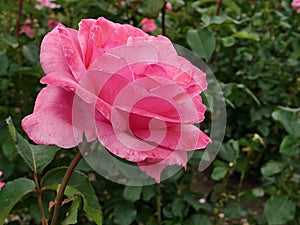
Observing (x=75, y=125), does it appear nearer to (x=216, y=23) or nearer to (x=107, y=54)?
(x=107, y=54)

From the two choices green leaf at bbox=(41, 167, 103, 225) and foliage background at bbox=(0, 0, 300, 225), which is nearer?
green leaf at bbox=(41, 167, 103, 225)

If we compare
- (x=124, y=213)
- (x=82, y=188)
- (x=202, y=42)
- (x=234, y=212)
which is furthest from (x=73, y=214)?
(x=234, y=212)

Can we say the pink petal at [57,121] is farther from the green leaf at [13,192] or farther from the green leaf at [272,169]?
the green leaf at [272,169]

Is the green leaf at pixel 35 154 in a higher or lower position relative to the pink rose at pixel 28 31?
higher

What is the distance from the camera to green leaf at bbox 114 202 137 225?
155 centimetres

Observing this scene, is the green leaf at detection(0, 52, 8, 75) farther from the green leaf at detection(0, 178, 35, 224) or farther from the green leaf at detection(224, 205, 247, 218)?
the green leaf at detection(224, 205, 247, 218)

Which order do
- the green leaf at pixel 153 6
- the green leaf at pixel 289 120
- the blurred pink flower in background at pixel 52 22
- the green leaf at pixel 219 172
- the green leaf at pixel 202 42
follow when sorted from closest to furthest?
the green leaf at pixel 153 6, the green leaf at pixel 202 42, the green leaf at pixel 289 120, the green leaf at pixel 219 172, the blurred pink flower in background at pixel 52 22

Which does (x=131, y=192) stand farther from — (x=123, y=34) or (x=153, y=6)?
(x=123, y=34)

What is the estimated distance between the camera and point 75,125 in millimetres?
513

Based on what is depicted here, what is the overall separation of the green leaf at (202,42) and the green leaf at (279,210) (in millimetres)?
578

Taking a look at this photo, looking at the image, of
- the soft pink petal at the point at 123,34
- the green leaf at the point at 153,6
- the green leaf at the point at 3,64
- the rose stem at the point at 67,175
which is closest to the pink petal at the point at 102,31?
the soft pink petal at the point at 123,34

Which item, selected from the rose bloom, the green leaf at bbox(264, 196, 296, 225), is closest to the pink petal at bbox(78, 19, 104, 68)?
the rose bloom

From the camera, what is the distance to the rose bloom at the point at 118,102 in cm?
49

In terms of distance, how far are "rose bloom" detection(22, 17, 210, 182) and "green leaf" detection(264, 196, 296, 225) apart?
118cm
